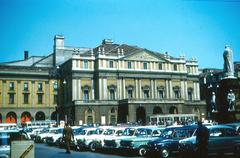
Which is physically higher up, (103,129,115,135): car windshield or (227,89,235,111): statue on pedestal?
(227,89,235,111): statue on pedestal

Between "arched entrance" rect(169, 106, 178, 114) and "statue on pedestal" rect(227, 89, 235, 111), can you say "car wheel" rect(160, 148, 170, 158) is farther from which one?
"arched entrance" rect(169, 106, 178, 114)

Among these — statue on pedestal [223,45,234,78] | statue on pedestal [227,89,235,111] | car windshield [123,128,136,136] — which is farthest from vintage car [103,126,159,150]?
statue on pedestal [223,45,234,78]

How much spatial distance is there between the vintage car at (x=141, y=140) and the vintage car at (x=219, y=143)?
331cm

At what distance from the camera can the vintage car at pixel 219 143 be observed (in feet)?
58.7

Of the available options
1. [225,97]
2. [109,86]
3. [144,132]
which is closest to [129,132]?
[144,132]

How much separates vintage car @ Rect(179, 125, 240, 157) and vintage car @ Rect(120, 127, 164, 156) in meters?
3.31

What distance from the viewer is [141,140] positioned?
2169 cm

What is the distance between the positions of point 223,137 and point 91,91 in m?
52.1

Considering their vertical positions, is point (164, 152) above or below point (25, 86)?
below

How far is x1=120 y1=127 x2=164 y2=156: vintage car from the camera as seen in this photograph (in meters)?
21.5

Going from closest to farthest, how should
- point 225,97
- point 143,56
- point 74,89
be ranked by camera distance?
point 225,97 < point 74,89 < point 143,56

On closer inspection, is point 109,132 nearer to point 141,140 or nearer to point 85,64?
point 141,140

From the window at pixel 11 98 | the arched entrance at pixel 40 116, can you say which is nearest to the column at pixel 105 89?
the arched entrance at pixel 40 116

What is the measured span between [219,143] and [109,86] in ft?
169
